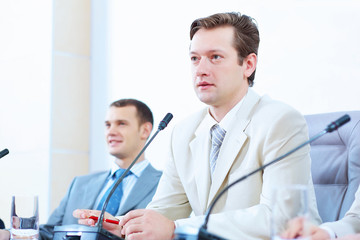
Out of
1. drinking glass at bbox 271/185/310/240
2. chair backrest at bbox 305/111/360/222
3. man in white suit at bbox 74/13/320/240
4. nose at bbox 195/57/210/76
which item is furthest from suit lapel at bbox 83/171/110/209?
drinking glass at bbox 271/185/310/240

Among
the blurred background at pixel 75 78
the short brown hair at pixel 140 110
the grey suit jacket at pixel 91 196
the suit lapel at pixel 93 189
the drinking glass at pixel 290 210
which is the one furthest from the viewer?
the blurred background at pixel 75 78

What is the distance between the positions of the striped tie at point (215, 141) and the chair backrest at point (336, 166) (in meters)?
0.42

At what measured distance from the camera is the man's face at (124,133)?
4016 millimetres

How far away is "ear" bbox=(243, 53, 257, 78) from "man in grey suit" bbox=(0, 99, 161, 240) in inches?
52.0

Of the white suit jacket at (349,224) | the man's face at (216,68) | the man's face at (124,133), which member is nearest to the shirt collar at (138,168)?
the man's face at (124,133)

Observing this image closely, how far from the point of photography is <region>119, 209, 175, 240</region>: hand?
6.82 ft

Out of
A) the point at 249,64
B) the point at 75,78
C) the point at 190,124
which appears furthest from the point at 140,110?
the point at 249,64

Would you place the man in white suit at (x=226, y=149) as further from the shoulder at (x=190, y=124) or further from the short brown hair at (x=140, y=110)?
the short brown hair at (x=140, y=110)

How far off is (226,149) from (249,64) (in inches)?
18.8

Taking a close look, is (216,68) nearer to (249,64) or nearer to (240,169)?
(249,64)

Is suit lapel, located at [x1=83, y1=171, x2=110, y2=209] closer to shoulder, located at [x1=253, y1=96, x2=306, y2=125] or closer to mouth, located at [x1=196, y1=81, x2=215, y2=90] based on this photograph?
mouth, located at [x1=196, y1=81, x2=215, y2=90]

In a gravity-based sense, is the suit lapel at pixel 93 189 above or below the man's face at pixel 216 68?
below

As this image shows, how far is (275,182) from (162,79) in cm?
235

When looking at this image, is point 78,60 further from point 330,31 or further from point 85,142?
point 330,31
